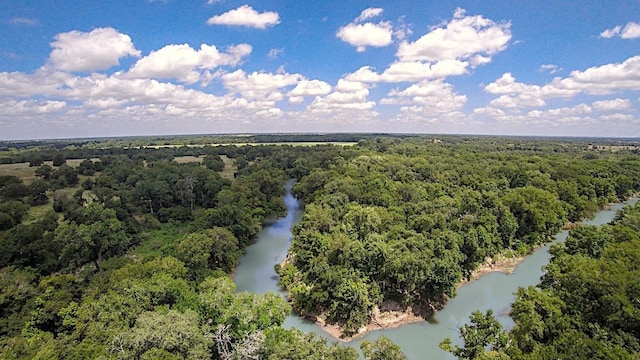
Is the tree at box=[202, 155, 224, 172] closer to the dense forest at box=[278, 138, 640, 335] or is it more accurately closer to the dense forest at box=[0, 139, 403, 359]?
the dense forest at box=[0, 139, 403, 359]

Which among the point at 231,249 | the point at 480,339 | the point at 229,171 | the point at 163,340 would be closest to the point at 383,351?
the point at 480,339

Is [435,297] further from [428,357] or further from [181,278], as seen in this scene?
[181,278]

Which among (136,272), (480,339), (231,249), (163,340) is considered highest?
(163,340)

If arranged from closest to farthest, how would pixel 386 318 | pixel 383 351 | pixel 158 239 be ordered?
1. pixel 383 351
2. pixel 386 318
3. pixel 158 239

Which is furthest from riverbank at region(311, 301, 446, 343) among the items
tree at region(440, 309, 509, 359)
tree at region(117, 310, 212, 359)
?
tree at region(117, 310, 212, 359)

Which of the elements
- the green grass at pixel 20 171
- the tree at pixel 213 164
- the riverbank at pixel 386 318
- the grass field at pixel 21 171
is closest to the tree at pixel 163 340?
the riverbank at pixel 386 318

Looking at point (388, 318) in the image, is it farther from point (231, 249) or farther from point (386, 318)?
point (231, 249)

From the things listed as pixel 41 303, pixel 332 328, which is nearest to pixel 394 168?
pixel 332 328
